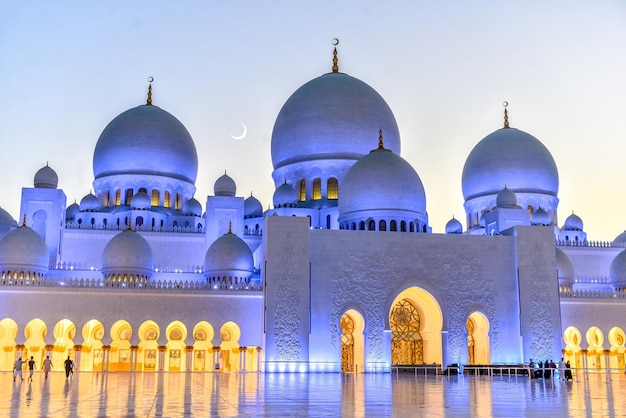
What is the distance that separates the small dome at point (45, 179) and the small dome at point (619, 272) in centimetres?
1941

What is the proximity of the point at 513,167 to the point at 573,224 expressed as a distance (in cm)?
375

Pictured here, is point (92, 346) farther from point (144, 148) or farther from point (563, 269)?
point (563, 269)

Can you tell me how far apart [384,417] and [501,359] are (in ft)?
52.8

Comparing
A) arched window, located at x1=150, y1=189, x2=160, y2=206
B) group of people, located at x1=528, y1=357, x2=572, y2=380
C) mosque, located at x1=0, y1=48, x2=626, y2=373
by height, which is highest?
arched window, located at x1=150, y1=189, x2=160, y2=206

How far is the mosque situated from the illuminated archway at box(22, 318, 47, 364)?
0.06 m

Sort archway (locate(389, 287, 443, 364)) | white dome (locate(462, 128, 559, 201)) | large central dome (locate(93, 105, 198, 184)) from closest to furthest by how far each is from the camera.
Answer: archway (locate(389, 287, 443, 364))
large central dome (locate(93, 105, 198, 184))
white dome (locate(462, 128, 559, 201))

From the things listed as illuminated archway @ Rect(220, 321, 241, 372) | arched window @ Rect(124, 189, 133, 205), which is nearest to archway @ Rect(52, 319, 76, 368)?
illuminated archway @ Rect(220, 321, 241, 372)

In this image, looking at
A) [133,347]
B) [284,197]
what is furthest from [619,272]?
[133,347]

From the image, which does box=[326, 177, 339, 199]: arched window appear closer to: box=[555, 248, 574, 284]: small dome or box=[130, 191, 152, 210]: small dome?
box=[130, 191, 152, 210]: small dome

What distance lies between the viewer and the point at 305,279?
64.6ft

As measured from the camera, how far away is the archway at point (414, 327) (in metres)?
20.8

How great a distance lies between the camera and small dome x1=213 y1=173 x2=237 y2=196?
85.0 ft

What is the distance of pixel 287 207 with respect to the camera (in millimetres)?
25812

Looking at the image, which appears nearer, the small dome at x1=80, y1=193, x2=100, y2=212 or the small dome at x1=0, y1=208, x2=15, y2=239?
the small dome at x1=0, y1=208, x2=15, y2=239
